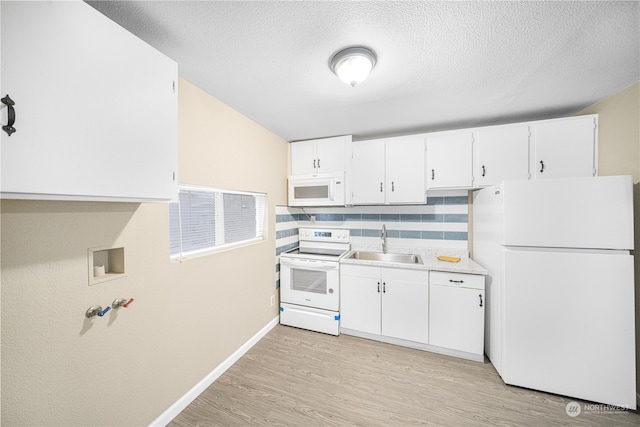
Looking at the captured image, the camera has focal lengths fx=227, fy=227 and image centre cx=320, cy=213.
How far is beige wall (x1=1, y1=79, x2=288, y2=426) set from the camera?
38.0 inches

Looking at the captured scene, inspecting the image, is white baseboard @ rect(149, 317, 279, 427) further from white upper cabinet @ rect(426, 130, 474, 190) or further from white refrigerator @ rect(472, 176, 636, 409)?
white upper cabinet @ rect(426, 130, 474, 190)

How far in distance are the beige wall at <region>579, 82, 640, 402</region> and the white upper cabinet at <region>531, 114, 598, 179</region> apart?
59 millimetres

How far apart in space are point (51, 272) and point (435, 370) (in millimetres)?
2821

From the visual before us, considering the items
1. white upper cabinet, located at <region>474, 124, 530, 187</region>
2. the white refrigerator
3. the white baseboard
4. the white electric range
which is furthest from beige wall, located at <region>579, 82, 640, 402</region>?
the white baseboard

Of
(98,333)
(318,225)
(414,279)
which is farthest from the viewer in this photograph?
(318,225)

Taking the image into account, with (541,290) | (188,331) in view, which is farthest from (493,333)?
(188,331)

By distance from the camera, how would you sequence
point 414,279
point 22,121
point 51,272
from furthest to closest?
point 414,279, point 51,272, point 22,121

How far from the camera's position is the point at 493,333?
211 cm

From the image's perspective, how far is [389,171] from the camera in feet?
9.27

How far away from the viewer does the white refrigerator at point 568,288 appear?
1646 millimetres

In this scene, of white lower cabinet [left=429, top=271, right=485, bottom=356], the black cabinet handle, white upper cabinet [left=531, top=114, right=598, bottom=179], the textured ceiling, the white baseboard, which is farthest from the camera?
Answer: white lower cabinet [left=429, top=271, right=485, bottom=356]

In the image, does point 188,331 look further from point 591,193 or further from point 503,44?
point 591,193

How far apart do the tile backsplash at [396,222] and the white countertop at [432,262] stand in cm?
6

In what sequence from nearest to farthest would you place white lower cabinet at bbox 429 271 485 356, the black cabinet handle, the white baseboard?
the black cabinet handle
the white baseboard
white lower cabinet at bbox 429 271 485 356
